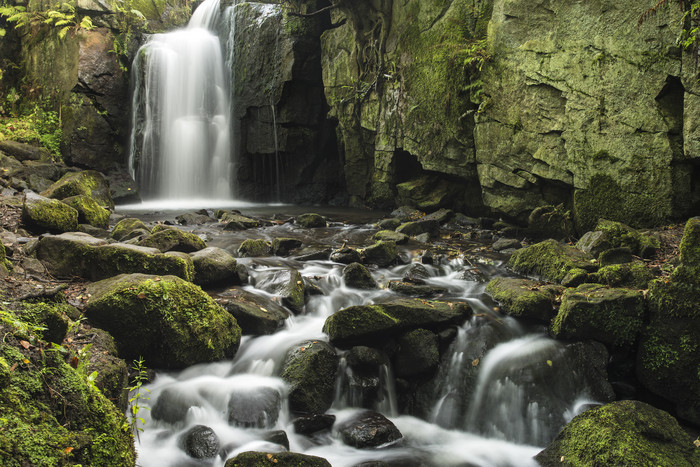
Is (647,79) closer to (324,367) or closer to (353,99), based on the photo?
(324,367)

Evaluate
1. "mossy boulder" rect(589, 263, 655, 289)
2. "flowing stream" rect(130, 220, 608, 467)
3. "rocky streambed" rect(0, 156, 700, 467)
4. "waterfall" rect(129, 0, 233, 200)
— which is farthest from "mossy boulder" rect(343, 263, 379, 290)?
"waterfall" rect(129, 0, 233, 200)

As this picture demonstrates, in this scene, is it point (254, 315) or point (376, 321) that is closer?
point (376, 321)

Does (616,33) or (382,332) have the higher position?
(616,33)

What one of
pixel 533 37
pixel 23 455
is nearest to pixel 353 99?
pixel 533 37

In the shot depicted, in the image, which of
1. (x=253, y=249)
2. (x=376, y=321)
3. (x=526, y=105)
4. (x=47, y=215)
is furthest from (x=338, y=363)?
(x=526, y=105)

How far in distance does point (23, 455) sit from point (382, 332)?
142 inches

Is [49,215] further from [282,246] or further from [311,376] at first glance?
[311,376]

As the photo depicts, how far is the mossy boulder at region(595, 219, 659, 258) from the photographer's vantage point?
22.5 ft

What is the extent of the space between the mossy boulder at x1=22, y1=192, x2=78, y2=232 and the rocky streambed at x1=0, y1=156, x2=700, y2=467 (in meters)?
0.47

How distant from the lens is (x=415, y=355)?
500 cm

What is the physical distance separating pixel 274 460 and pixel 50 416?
1601 millimetres

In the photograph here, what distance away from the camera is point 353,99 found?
50.2 ft

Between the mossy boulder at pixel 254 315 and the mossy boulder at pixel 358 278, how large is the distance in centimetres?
147

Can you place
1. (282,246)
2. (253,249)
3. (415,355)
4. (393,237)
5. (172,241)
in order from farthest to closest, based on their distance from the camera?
(393,237) < (282,246) < (253,249) < (172,241) < (415,355)
